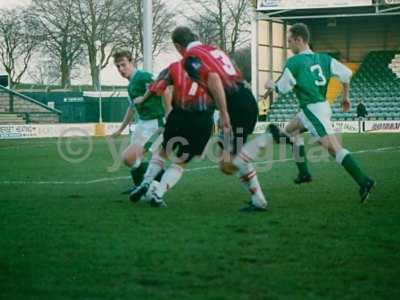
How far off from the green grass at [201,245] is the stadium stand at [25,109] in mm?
33296

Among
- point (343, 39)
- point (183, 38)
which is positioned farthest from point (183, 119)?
point (343, 39)

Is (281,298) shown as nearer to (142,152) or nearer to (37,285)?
(37,285)

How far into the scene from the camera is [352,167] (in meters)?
9.12

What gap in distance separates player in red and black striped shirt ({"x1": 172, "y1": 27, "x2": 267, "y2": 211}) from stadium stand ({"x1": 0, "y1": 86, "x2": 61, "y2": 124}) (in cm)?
3586

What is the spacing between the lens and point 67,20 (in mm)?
52750

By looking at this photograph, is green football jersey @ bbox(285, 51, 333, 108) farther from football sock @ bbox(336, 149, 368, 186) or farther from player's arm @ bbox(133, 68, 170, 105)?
player's arm @ bbox(133, 68, 170, 105)

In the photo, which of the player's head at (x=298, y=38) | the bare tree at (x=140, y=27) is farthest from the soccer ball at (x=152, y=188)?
the bare tree at (x=140, y=27)

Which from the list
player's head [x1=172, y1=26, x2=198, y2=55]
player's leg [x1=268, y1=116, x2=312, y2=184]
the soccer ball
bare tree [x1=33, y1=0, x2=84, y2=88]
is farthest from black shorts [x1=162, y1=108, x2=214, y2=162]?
bare tree [x1=33, y1=0, x2=84, y2=88]

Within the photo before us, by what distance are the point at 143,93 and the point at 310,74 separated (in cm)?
210

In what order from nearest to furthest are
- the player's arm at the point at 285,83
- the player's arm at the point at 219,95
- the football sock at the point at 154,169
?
the player's arm at the point at 219,95, the football sock at the point at 154,169, the player's arm at the point at 285,83

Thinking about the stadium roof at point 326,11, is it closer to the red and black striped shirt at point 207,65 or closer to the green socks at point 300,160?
the green socks at point 300,160

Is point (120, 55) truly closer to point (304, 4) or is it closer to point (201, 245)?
point (201, 245)

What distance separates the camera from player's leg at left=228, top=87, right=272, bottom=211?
8281 millimetres

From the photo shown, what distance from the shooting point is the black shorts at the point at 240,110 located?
8266 millimetres
